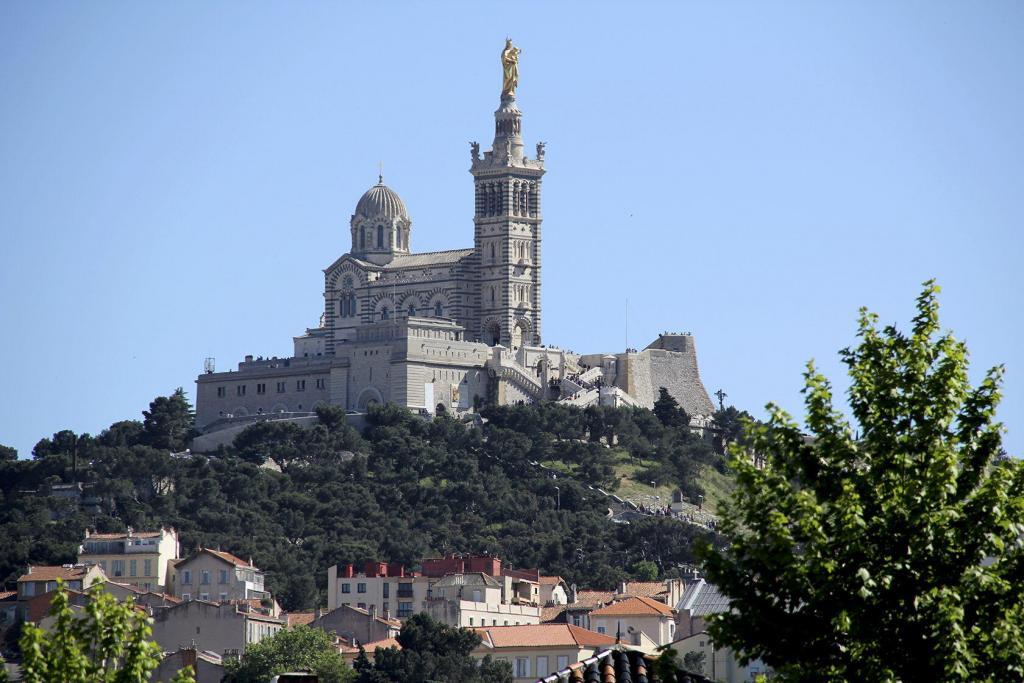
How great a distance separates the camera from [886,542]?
30672 mm

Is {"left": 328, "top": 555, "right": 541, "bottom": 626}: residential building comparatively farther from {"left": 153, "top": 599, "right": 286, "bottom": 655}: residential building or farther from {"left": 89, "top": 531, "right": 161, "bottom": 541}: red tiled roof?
{"left": 153, "top": 599, "right": 286, "bottom": 655}: residential building

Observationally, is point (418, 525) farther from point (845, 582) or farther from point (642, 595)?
point (845, 582)

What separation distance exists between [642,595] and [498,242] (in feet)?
171

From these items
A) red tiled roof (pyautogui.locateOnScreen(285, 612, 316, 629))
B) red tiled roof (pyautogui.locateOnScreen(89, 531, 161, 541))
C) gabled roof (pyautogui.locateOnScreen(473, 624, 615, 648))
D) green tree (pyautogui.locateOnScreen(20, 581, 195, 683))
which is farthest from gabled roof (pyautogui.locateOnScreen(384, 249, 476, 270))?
green tree (pyautogui.locateOnScreen(20, 581, 195, 683))

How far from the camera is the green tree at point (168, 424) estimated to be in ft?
536

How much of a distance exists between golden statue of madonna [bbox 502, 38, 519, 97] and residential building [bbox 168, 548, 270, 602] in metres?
56.1

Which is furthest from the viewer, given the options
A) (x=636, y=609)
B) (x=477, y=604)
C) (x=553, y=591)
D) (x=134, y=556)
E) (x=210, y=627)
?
(x=134, y=556)

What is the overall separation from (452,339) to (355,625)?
49205 millimetres

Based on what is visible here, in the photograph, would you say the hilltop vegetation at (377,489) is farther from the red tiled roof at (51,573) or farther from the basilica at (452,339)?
the red tiled roof at (51,573)

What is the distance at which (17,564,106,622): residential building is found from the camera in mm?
119000

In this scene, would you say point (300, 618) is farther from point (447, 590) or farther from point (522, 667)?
point (522, 667)

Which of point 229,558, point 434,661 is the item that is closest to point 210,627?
point 434,661

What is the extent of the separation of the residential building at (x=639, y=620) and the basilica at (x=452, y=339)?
2099 inches

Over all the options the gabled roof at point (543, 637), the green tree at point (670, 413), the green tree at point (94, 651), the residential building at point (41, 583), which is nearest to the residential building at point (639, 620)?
the gabled roof at point (543, 637)
